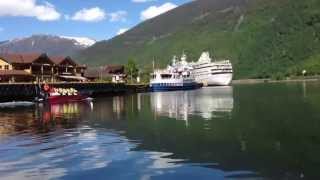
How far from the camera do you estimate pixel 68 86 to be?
418 feet

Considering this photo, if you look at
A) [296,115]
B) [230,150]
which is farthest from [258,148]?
[296,115]

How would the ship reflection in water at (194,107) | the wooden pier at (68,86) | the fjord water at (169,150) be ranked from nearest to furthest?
the fjord water at (169,150), the ship reflection in water at (194,107), the wooden pier at (68,86)

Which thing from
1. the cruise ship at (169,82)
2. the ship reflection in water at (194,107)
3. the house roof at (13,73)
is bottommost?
the ship reflection in water at (194,107)

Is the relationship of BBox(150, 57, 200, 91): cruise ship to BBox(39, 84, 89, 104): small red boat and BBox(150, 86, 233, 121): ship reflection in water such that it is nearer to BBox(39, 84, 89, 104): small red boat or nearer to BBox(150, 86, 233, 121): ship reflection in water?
BBox(39, 84, 89, 104): small red boat

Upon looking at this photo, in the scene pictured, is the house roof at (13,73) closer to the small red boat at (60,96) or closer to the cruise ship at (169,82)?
the small red boat at (60,96)

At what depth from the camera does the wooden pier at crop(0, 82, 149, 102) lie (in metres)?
104

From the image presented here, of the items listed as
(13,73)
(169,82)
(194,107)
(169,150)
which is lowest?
(169,150)

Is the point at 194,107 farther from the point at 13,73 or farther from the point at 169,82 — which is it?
the point at 169,82

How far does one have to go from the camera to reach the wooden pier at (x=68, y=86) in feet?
340

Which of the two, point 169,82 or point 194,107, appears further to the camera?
point 169,82

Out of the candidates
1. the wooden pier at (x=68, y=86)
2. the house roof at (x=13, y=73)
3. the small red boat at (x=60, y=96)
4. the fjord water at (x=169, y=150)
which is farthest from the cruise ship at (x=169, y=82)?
the fjord water at (x=169, y=150)

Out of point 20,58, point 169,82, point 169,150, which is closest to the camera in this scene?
point 169,150

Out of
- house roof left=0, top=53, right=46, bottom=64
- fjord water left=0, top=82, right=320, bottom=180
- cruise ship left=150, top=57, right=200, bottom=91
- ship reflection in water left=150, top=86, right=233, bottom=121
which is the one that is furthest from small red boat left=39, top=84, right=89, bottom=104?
cruise ship left=150, top=57, right=200, bottom=91

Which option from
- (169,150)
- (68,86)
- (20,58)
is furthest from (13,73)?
(169,150)
